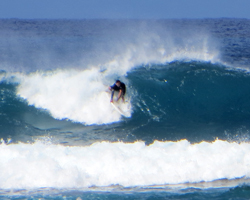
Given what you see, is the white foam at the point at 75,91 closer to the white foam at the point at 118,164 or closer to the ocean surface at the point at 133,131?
the ocean surface at the point at 133,131

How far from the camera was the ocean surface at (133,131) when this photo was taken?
24.2ft

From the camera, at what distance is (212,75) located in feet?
44.5

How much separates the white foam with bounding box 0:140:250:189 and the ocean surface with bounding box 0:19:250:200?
24 mm

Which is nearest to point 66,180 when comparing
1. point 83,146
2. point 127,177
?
point 127,177

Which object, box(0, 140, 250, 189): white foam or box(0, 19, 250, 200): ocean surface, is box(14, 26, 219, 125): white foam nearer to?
box(0, 19, 250, 200): ocean surface

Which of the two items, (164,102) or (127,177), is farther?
(164,102)

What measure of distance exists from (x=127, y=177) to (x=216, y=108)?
5.81 meters

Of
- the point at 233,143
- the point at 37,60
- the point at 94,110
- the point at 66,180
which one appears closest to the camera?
the point at 66,180

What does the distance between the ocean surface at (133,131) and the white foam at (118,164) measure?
2cm

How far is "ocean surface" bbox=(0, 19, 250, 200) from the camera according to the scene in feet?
24.2

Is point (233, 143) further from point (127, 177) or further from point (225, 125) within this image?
point (127, 177)

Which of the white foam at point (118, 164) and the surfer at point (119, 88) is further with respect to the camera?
the surfer at point (119, 88)

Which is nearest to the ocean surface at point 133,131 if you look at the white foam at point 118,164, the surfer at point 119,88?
the white foam at point 118,164

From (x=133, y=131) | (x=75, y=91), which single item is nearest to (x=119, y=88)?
(x=133, y=131)
